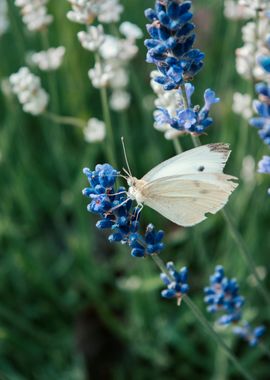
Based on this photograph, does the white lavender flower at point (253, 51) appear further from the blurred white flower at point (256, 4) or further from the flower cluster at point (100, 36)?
the flower cluster at point (100, 36)

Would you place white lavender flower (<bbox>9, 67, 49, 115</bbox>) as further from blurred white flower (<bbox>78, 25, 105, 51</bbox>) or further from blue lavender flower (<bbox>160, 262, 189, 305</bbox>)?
blue lavender flower (<bbox>160, 262, 189, 305</bbox>)

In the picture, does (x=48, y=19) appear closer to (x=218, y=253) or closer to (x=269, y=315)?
(x=218, y=253)

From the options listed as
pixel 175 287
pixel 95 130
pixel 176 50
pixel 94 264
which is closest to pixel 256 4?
pixel 176 50

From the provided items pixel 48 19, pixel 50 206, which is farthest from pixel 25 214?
pixel 48 19

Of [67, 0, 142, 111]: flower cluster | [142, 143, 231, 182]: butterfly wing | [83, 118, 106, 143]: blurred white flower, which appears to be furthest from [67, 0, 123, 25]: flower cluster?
[142, 143, 231, 182]: butterfly wing

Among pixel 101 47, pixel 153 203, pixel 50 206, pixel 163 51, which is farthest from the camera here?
pixel 50 206

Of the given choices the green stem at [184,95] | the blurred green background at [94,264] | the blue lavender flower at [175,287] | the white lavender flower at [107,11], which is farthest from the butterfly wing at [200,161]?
the blurred green background at [94,264]
